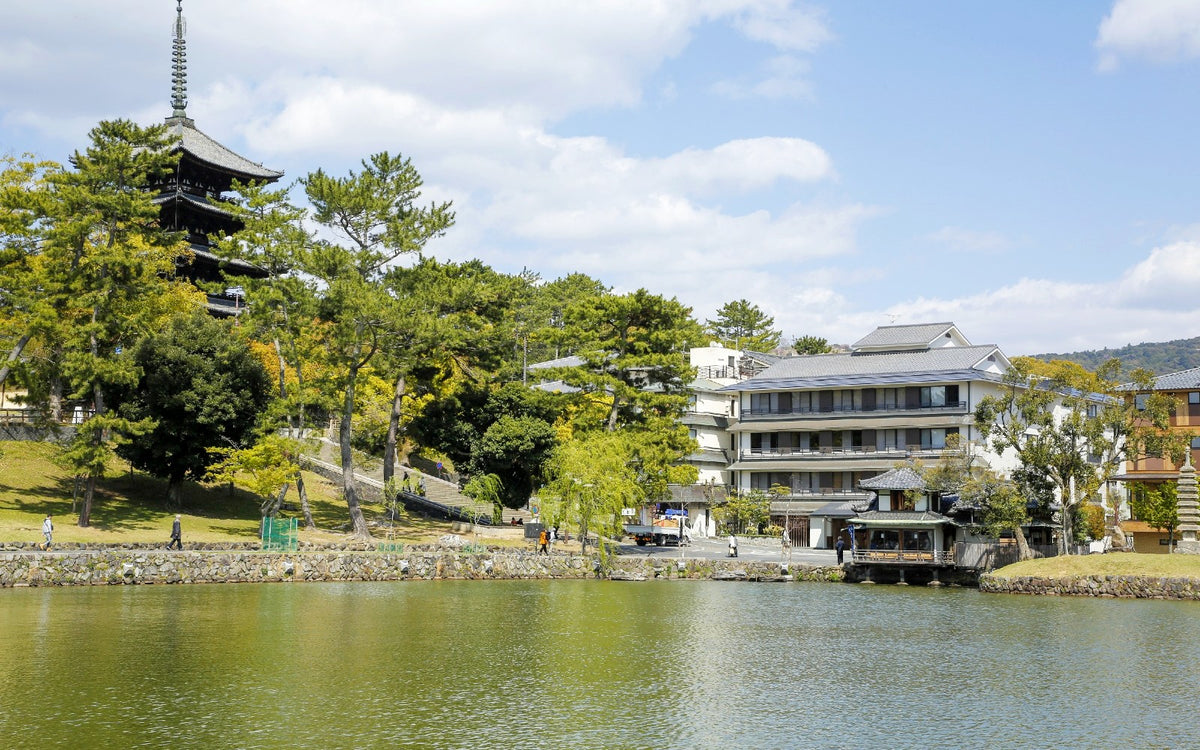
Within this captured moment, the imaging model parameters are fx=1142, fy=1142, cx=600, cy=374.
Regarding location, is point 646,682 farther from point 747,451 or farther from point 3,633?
point 747,451

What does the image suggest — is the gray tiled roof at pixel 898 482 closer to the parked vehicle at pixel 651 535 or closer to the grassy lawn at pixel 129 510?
the parked vehicle at pixel 651 535

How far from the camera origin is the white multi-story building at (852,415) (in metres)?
75.6

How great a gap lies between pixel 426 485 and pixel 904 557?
30537 millimetres

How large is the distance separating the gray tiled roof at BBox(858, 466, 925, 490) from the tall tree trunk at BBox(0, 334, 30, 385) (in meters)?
41.0

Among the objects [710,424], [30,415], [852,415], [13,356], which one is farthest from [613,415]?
[30,415]

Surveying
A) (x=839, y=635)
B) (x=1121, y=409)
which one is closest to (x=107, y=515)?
(x=839, y=635)


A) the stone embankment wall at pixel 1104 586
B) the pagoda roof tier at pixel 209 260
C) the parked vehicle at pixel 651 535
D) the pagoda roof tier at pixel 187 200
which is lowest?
the stone embankment wall at pixel 1104 586

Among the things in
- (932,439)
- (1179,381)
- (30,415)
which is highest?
(1179,381)

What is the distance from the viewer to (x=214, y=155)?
3445 inches

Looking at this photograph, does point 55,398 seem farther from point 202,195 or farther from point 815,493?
point 815,493

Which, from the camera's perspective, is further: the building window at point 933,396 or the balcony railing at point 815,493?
the balcony railing at point 815,493

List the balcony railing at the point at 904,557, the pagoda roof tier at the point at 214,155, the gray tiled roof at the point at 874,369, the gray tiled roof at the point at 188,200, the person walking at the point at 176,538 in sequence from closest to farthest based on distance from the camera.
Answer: the person walking at the point at 176,538
the balcony railing at the point at 904,557
the gray tiled roof at the point at 874,369
the gray tiled roof at the point at 188,200
the pagoda roof tier at the point at 214,155

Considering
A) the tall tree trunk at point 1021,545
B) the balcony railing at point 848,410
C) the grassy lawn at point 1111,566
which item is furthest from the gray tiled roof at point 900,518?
the balcony railing at point 848,410

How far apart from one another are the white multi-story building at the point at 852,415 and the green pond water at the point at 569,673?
3243 cm
